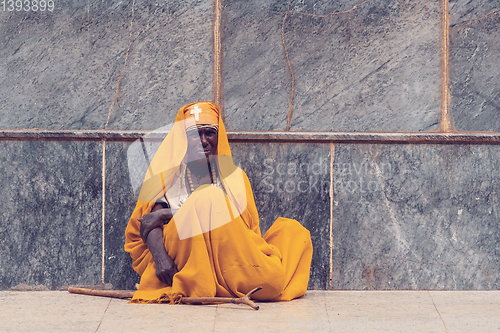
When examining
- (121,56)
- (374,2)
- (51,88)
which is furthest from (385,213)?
(51,88)

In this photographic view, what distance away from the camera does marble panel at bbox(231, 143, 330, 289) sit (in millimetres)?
4738

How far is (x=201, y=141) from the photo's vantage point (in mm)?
4102

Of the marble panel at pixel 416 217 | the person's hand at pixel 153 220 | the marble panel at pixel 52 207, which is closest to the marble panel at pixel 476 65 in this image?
the marble panel at pixel 416 217

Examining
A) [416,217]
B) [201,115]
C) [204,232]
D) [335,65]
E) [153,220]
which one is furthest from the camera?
[335,65]

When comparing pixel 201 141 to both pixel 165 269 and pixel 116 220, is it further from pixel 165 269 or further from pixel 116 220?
pixel 116 220

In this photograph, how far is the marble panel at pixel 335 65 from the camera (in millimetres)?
4805

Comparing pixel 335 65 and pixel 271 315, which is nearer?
pixel 271 315

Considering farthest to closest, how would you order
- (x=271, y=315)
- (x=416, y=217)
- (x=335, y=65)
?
(x=335, y=65), (x=416, y=217), (x=271, y=315)

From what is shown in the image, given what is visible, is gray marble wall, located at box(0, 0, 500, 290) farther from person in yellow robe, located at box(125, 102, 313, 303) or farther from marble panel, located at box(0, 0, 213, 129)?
person in yellow robe, located at box(125, 102, 313, 303)

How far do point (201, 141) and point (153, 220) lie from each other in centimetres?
69

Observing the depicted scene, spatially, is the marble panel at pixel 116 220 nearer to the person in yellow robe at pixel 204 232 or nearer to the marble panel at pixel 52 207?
the marble panel at pixel 52 207

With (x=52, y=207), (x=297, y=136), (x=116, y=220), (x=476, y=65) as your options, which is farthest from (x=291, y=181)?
(x=52, y=207)

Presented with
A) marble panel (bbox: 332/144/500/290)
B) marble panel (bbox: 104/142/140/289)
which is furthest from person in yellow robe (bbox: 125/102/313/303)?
marble panel (bbox: 332/144/500/290)

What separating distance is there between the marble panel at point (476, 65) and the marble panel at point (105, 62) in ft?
7.22
